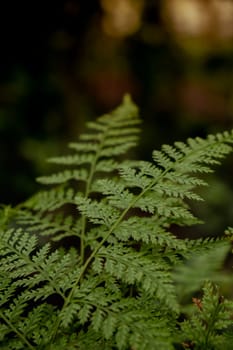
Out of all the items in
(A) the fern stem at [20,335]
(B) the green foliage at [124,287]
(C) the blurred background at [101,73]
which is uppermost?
(C) the blurred background at [101,73]

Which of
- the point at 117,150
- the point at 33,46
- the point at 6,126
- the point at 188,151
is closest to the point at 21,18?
the point at 33,46

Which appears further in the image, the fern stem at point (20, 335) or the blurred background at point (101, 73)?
the blurred background at point (101, 73)

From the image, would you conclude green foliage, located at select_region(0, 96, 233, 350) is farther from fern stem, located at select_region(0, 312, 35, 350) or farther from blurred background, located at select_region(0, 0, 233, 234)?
blurred background, located at select_region(0, 0, 233, 234)

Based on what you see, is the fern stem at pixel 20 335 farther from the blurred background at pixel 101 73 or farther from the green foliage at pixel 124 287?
the blurred background at pixel 101 73

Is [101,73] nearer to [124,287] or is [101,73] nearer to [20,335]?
[124,287]

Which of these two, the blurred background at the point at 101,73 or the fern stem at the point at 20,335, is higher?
the blurred background at the point at 101,73

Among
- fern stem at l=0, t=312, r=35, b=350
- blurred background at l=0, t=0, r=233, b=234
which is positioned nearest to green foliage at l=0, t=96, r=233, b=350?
fern stem at l=0, t=312, r=35, b=350

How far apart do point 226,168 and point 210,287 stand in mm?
5116

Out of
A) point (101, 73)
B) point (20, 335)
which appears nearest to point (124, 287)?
point (20, 335)

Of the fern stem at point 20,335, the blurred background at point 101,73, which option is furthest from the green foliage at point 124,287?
the blurred background at point 101,73

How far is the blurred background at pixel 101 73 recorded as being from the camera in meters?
5.29

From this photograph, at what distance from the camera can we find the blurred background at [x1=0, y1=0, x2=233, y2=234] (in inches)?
208

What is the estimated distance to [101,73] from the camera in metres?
7.86

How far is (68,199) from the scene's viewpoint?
149 centimetres
